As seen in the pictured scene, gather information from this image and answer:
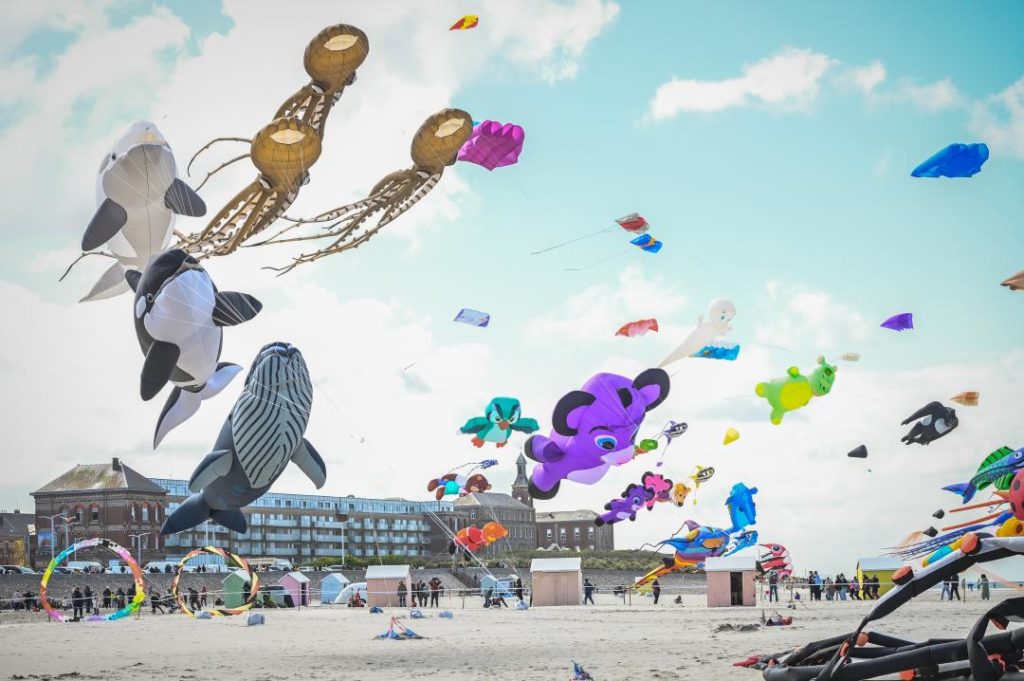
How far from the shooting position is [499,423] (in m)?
24.9

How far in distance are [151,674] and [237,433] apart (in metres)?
3.90

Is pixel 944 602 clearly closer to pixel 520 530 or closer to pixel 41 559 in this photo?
pixel 41 559

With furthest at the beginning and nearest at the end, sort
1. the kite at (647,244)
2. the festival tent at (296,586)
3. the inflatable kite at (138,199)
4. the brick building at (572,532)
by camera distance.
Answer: the brick building at (572,532) → the festival tent at (296,586) → the kite at (647,244) → the inflatable kite at (138,199)

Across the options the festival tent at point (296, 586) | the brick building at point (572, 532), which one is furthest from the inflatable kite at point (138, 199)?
the brick building at point (572, 532)

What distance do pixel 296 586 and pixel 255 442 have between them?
27252 millimetres

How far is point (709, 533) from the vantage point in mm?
41062

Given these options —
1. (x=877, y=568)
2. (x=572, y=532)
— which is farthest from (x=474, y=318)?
(x=572, y=532)

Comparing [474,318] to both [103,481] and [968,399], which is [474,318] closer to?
[968,399]

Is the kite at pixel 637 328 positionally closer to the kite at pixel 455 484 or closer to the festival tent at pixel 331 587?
the kite at pixel 455 484

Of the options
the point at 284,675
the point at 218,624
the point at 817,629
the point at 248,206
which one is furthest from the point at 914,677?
the point at 218,624

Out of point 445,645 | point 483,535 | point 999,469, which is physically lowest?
point 445,645

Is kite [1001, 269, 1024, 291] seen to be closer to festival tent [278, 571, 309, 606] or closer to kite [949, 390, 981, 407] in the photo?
kite [949, 390, 981, 407]

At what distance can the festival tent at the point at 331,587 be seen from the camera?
147 feet

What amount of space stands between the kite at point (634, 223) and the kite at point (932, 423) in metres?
8.59
